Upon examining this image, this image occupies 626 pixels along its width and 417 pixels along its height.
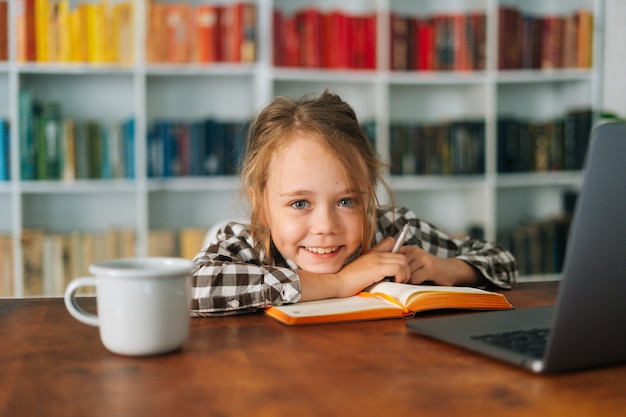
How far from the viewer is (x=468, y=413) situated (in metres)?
0.62

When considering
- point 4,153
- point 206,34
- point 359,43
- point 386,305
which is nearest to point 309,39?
point 359,43

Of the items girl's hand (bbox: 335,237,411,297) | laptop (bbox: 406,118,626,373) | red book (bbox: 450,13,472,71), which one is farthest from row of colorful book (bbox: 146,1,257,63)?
laptop (bbox: 406,118,626,373)

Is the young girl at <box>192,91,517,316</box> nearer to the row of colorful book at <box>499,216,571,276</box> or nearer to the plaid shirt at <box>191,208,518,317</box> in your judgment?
the plaid shirt at <box>191,208,518,317</box>

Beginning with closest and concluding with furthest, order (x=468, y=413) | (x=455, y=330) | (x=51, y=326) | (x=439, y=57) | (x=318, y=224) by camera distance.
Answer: (x=468, y=413) → (x=455, y=330) → (x=51, y=326) → (x=318, y=224) → (x=439, y=57)

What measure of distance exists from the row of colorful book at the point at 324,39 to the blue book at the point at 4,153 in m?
1.14

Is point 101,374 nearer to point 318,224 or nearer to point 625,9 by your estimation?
point 318,224

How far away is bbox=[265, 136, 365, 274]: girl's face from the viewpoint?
1.26 metres

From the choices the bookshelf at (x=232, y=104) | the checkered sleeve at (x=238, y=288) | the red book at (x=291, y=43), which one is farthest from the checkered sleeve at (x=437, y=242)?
the red book at (x=291, y=43)

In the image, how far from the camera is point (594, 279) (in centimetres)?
69

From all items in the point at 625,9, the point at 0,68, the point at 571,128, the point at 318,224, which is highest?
the point at 625,9

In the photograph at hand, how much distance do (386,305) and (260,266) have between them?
0.73 ft

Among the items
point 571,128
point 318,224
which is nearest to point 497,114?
point 571,128

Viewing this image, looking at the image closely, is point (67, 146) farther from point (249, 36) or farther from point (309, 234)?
point (309, 234)

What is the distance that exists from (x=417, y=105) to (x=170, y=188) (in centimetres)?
127
